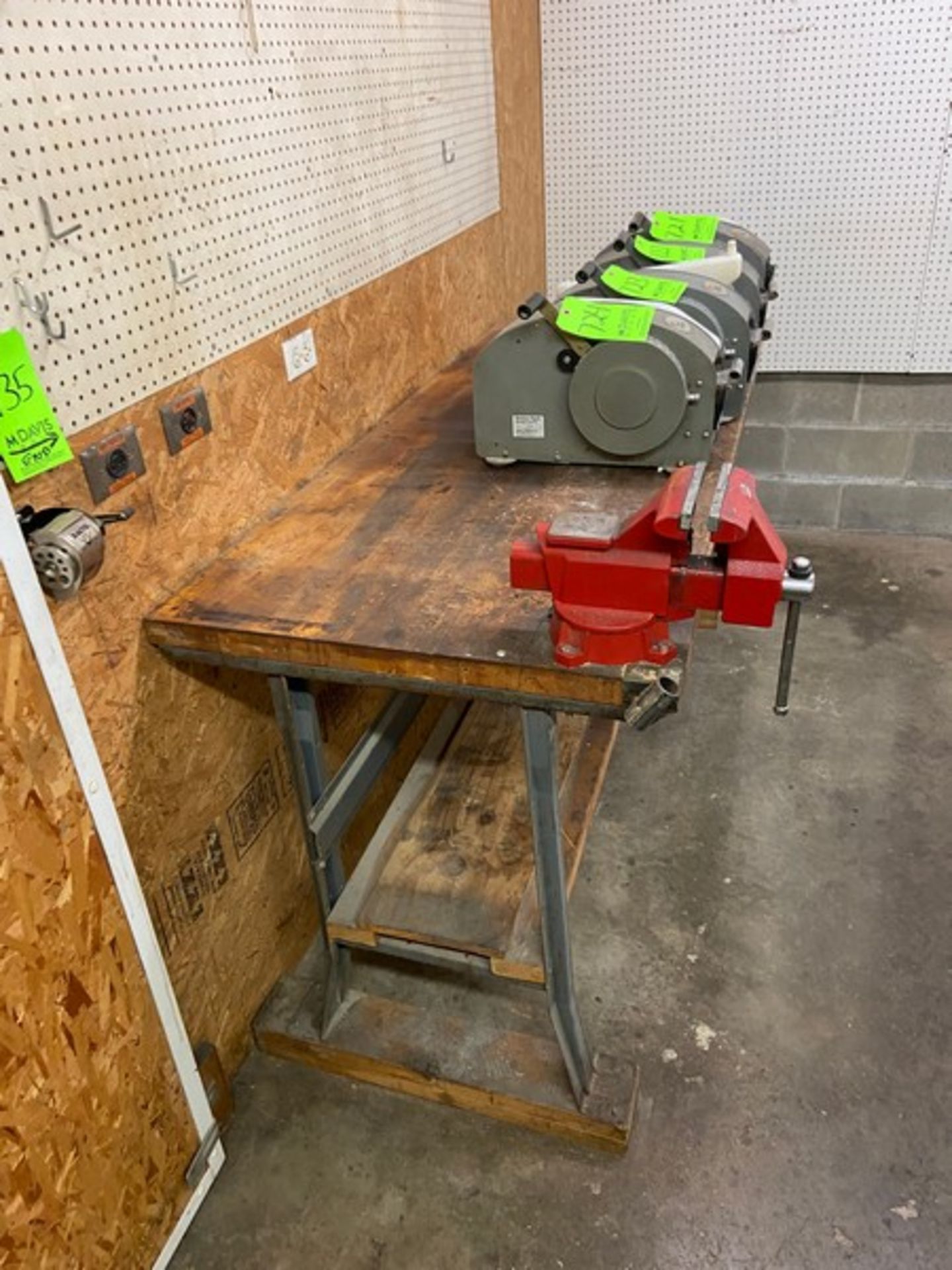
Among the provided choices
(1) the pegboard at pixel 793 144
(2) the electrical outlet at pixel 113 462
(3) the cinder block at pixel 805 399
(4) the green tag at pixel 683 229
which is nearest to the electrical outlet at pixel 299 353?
(2) the electrical outlet at pixel 113 462

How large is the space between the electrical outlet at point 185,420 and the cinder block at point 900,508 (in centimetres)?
282

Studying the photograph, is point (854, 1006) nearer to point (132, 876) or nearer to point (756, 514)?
point (756, 514)

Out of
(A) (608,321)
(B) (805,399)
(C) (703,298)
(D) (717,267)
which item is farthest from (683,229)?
(B) (805,399)

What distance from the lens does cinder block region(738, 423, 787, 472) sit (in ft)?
11.5

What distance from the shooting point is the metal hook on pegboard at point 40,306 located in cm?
105

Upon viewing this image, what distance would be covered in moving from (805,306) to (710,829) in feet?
6.59

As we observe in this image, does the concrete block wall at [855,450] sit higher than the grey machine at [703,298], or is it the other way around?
the grey machine at [703,298]

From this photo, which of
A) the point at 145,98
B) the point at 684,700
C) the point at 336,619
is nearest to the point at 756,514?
the point at 336,619

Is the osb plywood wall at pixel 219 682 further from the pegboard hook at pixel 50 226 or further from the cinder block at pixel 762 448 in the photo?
the cinder block at pixel 762 448

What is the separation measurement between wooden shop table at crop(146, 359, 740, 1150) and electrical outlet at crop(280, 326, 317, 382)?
206 mm

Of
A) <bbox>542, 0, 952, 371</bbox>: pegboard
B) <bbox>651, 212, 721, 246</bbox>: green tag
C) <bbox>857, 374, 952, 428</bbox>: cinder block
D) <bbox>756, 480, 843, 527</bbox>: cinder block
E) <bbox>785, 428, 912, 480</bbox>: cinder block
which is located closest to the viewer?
<bbox>651, 212, 721, 246</bbox>: green tag

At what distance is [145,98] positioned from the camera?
1.21 m

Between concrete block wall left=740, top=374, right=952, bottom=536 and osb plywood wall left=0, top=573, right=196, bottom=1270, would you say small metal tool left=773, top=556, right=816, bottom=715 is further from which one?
concrete block wall left=740, top=374, right=952, bottom=536

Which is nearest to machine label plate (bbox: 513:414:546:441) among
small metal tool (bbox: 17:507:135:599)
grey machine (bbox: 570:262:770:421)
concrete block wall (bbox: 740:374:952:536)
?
grey machine (bbox: 570:262:770:421)
